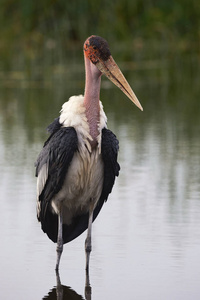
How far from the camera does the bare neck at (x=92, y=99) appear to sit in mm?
5804

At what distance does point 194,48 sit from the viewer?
2214 cm

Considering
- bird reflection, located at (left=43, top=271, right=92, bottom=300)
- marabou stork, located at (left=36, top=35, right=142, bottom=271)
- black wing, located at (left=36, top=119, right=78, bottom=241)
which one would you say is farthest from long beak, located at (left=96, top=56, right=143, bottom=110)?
bird reflection, located at (left=43, top=271, right=92, bottom=300)

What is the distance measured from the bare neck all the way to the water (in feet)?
2.59

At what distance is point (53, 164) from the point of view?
18.7ft

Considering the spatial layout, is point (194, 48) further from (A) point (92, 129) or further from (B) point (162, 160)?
(A) point (92, 129)

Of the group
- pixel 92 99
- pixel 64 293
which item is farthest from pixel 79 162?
pixel 64 293

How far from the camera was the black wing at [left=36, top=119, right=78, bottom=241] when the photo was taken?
18.5 feet

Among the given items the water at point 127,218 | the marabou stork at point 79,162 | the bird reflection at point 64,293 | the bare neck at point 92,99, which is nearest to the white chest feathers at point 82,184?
the marabou stork at point 79,162

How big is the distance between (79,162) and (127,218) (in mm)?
1254

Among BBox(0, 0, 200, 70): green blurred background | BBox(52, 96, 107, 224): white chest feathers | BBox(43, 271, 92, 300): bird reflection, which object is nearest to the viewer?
BBox(43, 271, 92, 300): bird reflection

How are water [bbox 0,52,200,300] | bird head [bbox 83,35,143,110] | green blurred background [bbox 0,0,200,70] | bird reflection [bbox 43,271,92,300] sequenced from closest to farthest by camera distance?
1. bird reflection [bbox 43,271,92,300]
2. water [bbox 0,52,200,300]
3. bird head [bbox 83,35,143,110]
4. green blurred background [bbox 0,0,200,70]

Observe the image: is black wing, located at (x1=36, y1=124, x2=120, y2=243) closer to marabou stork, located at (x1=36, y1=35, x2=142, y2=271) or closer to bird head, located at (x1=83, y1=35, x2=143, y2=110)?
marabou stork, located at (x1=36, y1=35, x2=142, y2=271)

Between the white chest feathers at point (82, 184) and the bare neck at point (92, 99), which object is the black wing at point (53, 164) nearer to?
the white chest feathers at point (82, 184)

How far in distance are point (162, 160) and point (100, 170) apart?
3302 mm
